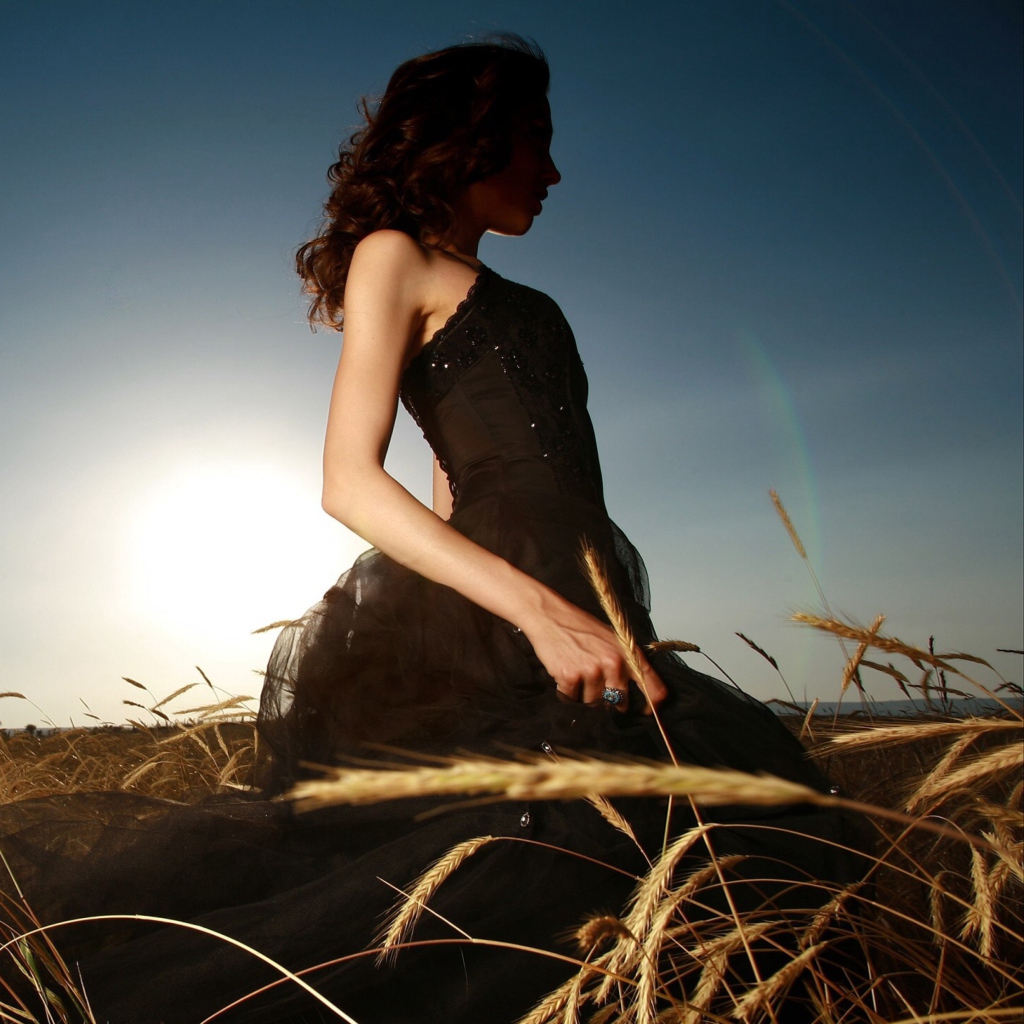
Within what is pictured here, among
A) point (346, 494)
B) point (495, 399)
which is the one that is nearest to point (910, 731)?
point (346, 494)

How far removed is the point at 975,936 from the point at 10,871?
1.30m

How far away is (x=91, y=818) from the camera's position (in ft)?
3.86

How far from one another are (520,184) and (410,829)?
5.11 feet

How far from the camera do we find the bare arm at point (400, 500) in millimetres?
1121

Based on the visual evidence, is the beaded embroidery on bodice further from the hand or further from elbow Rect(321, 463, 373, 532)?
the hand

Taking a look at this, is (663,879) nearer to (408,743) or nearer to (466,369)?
(408,743)

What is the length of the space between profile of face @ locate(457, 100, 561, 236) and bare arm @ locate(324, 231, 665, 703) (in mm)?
419

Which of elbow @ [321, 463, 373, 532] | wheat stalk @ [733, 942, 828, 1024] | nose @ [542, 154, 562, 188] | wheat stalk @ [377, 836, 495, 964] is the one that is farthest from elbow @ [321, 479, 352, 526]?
nose @ [542, 154, 562, 188]

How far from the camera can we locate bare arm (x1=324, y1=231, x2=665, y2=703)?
1121 mm

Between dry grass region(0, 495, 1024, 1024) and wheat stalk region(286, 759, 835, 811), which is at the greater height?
wheat stalk region(286, 759, 835, 811)

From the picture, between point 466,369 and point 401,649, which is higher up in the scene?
point 466,369

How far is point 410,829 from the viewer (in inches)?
41.6

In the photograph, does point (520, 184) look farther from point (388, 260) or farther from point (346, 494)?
point (346, 494)

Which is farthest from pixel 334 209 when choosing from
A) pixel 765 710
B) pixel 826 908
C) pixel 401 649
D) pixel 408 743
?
pixel 826 908
